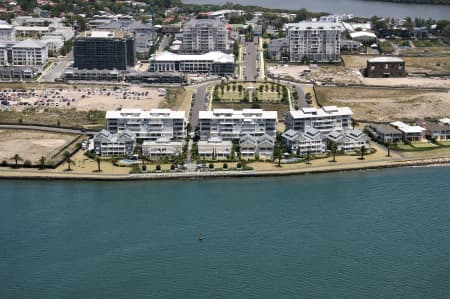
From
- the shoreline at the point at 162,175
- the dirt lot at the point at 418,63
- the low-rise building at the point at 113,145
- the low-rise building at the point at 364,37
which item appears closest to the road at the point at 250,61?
the dirt lot at the point at 418,63

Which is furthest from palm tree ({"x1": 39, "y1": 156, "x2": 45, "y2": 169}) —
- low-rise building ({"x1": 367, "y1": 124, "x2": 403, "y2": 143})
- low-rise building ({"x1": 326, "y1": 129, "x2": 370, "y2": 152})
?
low-rise building ({"x1": 367, "y1": 124, "x2": 403, "y2": 143})

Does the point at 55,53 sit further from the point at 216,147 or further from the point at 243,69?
the point at 216,147

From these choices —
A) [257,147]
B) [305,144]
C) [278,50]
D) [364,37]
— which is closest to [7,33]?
[278,50]

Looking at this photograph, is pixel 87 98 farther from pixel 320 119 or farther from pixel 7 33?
pixel 7 33

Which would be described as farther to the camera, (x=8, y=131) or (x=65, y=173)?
(x=8, y=131)

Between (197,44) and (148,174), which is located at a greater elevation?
(197,44)

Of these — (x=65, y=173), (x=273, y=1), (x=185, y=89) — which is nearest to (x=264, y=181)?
(x=65, y=173)

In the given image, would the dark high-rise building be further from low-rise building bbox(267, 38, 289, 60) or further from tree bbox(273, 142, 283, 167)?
tree bbox(273, 142, 283, 167)
